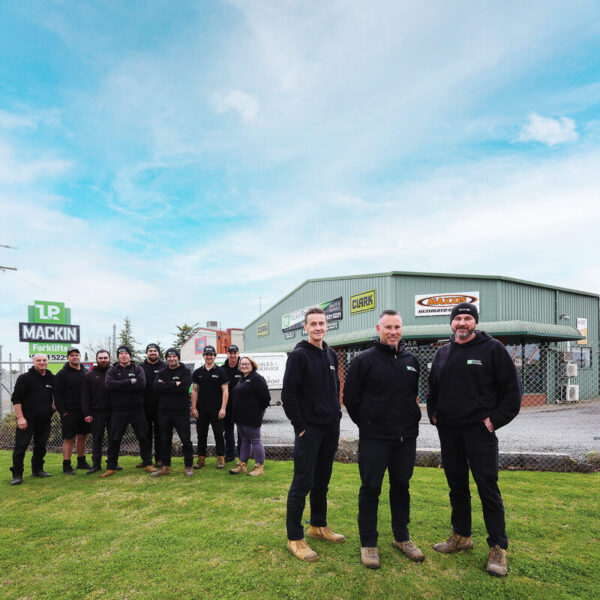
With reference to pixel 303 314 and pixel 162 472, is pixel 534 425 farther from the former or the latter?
pixel 303 314

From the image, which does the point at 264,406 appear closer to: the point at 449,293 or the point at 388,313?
the point at 388,313

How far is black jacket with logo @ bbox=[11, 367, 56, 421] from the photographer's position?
21.7 feet

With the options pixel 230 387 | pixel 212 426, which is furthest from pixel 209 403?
pixel 230 387

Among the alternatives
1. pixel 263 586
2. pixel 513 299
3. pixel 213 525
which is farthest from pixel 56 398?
pixel 513 299

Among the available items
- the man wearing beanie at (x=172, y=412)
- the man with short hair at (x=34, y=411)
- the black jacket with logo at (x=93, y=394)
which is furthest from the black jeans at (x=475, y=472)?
the man with short hair at (x=34, y=411)

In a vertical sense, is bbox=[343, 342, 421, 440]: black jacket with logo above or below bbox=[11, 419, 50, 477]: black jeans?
above

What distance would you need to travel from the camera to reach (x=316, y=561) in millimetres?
3475

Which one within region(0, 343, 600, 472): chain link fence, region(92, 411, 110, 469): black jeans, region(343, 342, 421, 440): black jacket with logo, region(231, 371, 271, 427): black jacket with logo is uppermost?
region(343, 342, 421, 440): black jacket with logo

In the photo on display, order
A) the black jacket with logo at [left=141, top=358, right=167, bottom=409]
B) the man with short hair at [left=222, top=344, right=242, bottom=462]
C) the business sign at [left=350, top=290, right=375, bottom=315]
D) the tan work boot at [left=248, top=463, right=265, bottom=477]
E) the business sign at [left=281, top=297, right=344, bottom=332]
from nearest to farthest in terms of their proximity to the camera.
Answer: the tan work boot at [left=248, top=463, right=265, bottom=477]
the black jacket with logo at [left=141, top=358, right=167, bottom=409]
the man with short hair at [left=222, top=344, right=242, bottom=462]
the business sign at [left=350, top=290, right=375, bottom=315]
the business sign at [left=281, top=297, right=344, bottom=332]

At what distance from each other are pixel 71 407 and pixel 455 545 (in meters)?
6.22

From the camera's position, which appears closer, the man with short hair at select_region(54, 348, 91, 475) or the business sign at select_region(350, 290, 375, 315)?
the man with short hair at select_region(54, 348, 91, 475)

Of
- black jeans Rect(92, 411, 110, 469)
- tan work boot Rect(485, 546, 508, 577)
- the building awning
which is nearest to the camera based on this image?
tan work boot Rect(485, 546, 508, 577)

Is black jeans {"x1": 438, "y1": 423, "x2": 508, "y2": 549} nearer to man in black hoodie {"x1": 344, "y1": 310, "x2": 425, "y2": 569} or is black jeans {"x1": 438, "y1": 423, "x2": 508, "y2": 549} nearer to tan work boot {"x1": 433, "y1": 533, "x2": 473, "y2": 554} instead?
tan work boot {"x1": 433, "y1": 533, "x2": 473, "y2": 554}

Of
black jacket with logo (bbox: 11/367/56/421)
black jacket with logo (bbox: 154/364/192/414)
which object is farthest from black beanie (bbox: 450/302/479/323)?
black jacket with logo (bbox: 11/367/56/421)
